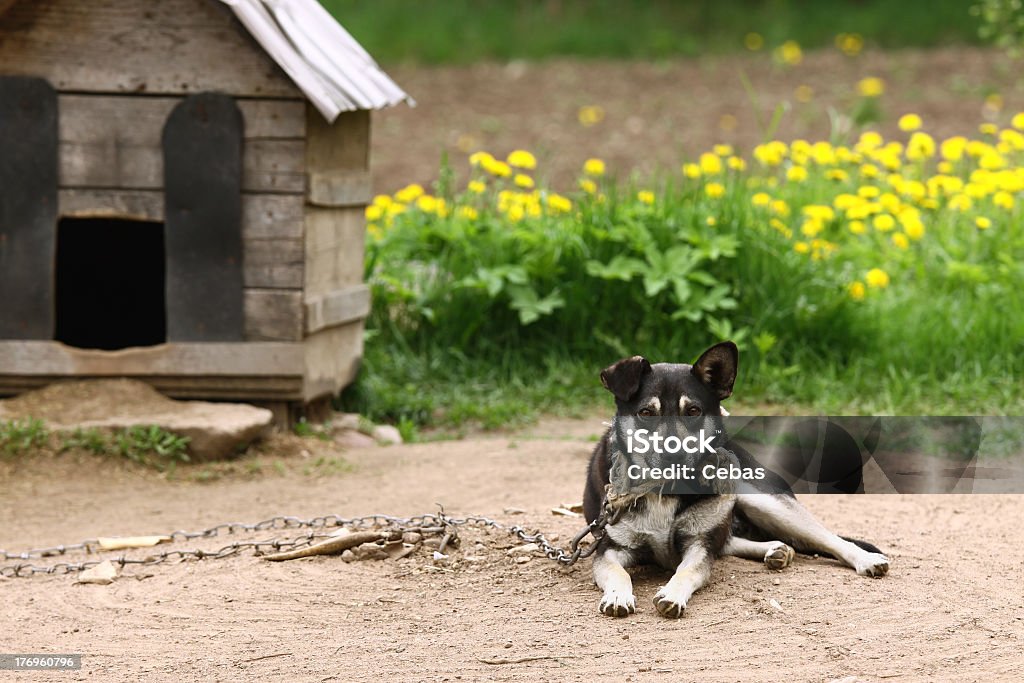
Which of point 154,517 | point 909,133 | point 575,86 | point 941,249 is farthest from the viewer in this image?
point 575,86

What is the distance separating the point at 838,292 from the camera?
24.0ft

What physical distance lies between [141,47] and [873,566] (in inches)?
165

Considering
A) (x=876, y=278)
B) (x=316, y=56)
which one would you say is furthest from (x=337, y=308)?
(x=876, y=278)

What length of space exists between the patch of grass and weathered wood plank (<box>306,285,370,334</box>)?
133 cm

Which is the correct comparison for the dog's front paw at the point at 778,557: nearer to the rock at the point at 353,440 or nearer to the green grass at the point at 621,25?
the rock at the point at 353,440

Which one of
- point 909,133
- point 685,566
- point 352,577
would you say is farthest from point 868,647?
point 909,133

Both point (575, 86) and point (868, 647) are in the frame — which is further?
point (575, 86)

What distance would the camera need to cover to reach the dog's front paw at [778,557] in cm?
409

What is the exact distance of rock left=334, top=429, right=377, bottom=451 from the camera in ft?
21.8

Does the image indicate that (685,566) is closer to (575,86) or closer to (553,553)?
(553,553)

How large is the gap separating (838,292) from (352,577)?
157 inches

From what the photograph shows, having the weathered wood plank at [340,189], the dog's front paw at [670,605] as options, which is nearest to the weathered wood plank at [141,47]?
the weathered wood plank at [340,189]

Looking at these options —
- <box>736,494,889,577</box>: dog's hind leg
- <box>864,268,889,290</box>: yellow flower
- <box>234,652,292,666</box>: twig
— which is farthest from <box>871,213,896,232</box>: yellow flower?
<box>234,652,292,666</box>: twig

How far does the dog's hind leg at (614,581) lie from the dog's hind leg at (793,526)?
0.50 metres
